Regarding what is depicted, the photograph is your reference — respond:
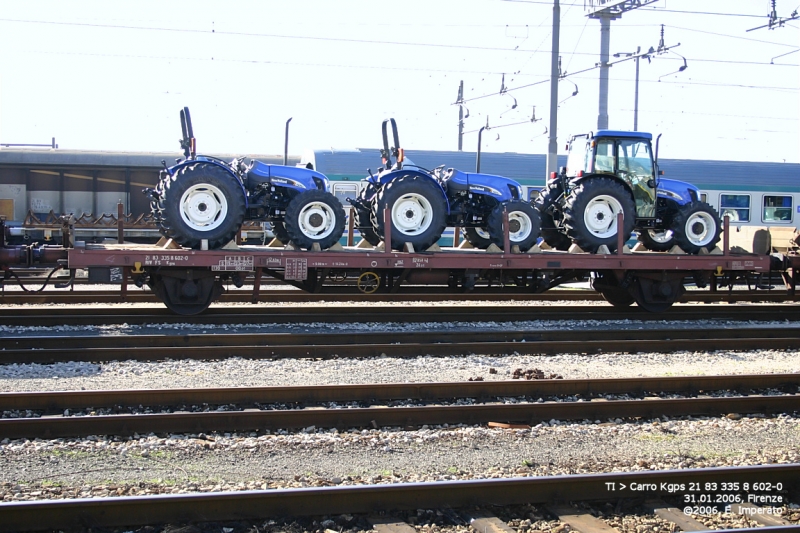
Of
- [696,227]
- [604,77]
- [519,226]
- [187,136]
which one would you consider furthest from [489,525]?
[604,77]

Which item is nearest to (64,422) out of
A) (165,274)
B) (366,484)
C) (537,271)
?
(366,484)

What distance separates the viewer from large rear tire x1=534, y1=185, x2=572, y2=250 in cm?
1402

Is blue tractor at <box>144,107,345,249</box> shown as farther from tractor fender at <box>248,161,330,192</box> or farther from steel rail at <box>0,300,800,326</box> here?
steel rail at <box>0,300,800,326</box>

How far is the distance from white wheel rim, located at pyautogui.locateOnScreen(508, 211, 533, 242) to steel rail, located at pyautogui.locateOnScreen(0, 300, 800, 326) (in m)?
1.38

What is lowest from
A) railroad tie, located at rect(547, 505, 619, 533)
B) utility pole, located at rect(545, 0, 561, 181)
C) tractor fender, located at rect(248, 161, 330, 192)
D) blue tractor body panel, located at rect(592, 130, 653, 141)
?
railroad tie, located at rect(547, 505, 619, 533)

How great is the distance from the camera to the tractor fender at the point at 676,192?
14.1 meters

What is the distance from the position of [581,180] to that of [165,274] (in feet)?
23.8

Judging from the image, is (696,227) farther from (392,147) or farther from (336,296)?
(336,296)

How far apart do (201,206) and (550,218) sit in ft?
22.1

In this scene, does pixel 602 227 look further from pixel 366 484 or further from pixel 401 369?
pixel 366 484

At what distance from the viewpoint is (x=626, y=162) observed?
44.3 feet

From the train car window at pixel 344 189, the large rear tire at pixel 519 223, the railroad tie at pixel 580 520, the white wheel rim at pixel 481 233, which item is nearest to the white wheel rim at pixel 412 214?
the large rear tire at pixel 519 223

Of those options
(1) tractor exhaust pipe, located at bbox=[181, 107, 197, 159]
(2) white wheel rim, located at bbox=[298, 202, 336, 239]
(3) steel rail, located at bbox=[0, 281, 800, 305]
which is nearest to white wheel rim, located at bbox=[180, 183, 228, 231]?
(1) tractor exhaust pipe, located at bbox=[181, 107, 197, 159]

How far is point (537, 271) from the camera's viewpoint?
13125 millimetres
